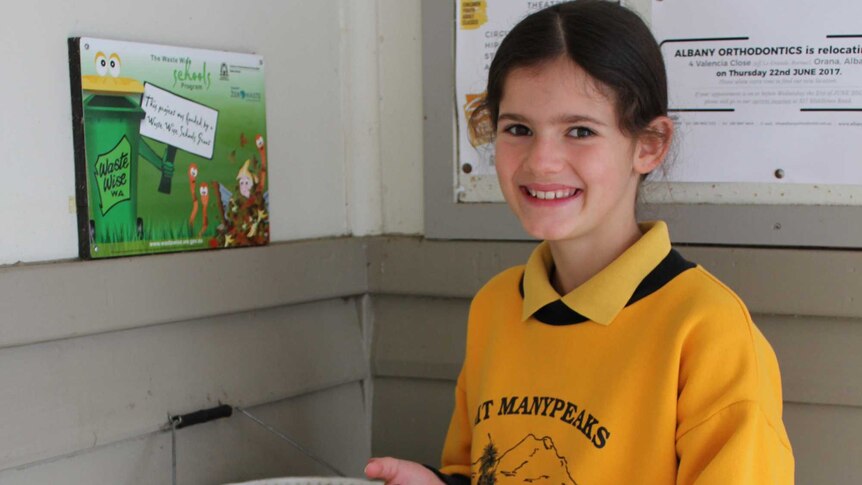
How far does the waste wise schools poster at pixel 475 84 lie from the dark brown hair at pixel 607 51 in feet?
1.49

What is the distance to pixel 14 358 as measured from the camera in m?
1.36

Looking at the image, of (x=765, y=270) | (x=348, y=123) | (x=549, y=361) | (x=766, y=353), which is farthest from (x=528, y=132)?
(x=348, y=123)

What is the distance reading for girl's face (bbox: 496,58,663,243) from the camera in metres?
1.31

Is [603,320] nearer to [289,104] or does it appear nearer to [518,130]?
[518,130]

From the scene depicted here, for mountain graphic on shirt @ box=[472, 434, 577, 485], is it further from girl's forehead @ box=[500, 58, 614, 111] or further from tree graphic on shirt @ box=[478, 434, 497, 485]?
girl's forehead @ box=[500, 58, 614, 111]

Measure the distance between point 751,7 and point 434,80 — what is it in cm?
58

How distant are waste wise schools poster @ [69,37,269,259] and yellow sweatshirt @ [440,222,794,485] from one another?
53 cm

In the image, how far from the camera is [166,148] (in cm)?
157

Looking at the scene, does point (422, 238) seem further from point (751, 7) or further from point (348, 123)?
point (751, 7)

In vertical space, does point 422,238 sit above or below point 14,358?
above

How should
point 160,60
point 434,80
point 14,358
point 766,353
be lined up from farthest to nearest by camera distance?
point 434,80
point 160,60
point 14,358
point 766,353

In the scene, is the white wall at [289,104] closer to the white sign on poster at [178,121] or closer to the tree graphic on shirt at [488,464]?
the white sign on poster at [178,121]

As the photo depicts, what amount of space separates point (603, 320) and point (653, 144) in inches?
10.1

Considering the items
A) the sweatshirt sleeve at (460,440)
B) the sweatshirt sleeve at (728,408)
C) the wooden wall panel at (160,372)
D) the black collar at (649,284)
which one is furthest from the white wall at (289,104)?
the sweatshirt sleeve at (728,408)
